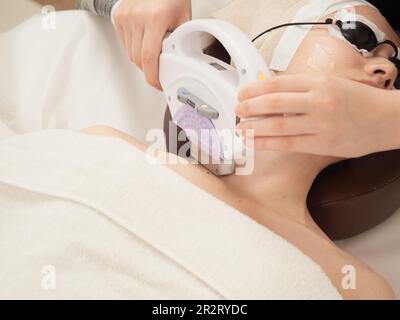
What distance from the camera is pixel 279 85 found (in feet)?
2.32

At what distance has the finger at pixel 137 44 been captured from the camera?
1034mm

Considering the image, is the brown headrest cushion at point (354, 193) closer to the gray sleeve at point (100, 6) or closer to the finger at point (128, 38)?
the finger at point (128, 38)

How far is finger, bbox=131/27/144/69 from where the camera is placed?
40.7 inches

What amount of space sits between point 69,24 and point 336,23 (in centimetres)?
75

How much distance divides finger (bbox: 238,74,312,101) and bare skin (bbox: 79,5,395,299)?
232 mm

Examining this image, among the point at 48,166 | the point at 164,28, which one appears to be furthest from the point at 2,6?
the point at 48,166

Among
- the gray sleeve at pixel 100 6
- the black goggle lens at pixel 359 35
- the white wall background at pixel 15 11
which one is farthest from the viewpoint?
the white wall background at pixel 15 11

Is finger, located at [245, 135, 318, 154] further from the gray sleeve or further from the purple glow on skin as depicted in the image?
the gray sleeve

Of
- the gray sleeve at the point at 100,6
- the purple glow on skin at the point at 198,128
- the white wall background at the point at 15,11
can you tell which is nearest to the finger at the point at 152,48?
the purple glow on skin at the point at 198,128

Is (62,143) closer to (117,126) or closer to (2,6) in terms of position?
(117,126)

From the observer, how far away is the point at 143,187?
806mm

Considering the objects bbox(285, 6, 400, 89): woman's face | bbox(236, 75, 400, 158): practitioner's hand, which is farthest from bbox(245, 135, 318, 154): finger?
bbox(285, 6, 400, 89): woman's face

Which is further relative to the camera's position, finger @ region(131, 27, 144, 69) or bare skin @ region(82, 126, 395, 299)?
finger @ region(131, 27, 144, 69)

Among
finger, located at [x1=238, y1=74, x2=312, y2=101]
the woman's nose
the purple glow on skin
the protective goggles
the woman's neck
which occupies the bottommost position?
the woman's neck
